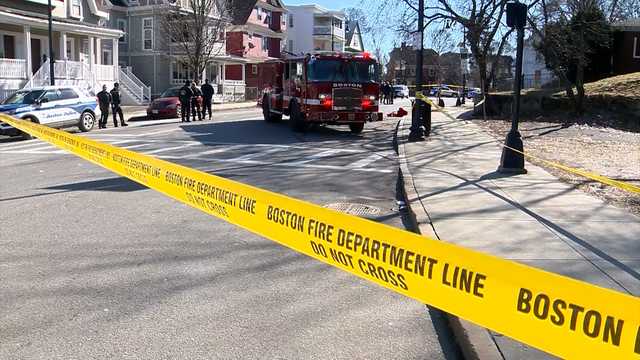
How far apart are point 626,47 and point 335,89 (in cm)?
2231

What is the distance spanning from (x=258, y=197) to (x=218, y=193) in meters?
0.61

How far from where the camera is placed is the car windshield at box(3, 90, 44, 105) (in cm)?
1945

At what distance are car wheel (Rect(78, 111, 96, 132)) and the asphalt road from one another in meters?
11.2

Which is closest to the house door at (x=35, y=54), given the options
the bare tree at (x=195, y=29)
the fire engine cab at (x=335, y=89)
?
the bare tree at (x=195, y=29)

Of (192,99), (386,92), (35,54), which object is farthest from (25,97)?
(386,92)

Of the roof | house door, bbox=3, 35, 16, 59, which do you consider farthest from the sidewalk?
the roof

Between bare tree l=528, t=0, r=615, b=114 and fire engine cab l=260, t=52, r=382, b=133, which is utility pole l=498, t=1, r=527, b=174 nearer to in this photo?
fire engine cab l=260, t=52, r=382, b=133

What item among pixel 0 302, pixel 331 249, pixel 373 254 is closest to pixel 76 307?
pixel 0 302

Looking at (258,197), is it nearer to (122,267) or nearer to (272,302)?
(272,302)

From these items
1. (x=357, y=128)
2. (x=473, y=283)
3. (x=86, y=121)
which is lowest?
(x=473, y=283)

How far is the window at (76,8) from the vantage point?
3541 cm

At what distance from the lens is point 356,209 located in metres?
8.89

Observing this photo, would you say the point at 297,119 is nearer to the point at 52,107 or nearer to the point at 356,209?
the point at 52,107

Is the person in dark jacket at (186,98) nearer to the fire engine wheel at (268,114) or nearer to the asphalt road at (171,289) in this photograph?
the fire engine wheel at (268,114)
